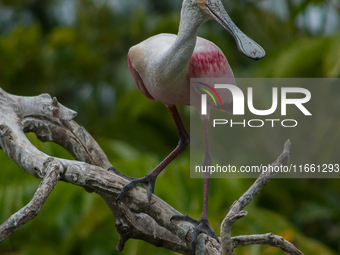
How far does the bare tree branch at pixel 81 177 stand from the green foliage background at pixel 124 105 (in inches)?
59.5

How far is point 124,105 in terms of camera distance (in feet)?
25.0

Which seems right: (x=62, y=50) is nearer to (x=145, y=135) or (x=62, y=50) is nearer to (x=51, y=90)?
(x=51, y=90)

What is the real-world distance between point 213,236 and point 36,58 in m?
5.48

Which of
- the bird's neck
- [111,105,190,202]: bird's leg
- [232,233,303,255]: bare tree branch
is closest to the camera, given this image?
[232,233,303,255]: bare tree branch

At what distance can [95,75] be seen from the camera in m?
8.52

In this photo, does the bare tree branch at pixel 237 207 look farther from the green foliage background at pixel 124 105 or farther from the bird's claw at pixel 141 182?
the green foliage background at pixel 124 105

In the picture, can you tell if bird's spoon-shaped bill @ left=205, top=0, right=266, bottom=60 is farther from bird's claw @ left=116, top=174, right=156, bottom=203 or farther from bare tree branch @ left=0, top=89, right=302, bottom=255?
bird's claw @ left=116, top=174, right=156, bottom=203

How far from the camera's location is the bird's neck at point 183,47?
2480mm

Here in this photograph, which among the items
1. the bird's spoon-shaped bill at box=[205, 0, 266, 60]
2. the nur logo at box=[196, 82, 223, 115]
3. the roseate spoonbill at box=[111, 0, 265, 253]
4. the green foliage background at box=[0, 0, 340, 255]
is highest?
the bird's spoon-shaped bill at box=[205, 0, 266, 60]

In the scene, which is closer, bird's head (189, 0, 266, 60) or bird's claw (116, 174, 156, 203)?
bird's head (189, 0, 266, 60)

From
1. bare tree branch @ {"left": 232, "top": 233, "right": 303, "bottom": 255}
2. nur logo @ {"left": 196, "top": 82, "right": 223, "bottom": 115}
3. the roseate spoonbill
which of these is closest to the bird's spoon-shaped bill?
the roseate spoonbill

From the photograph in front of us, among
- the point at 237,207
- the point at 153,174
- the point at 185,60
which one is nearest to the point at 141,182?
the point at 153,174

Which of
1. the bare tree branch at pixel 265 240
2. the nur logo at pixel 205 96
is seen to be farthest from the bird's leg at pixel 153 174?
the bare tree branch at pixel 265 240

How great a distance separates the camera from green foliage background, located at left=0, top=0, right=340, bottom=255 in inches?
192
